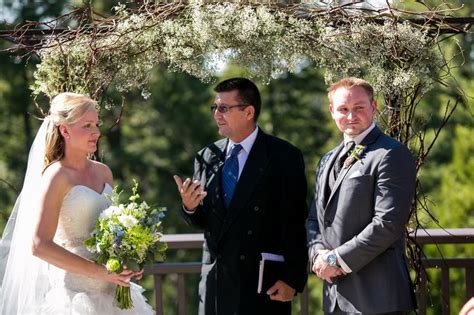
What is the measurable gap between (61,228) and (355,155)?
1.43m

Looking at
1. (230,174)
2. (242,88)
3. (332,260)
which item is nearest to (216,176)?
(230,174)

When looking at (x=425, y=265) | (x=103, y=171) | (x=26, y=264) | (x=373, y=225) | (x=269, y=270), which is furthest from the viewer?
(x=425, y=265)

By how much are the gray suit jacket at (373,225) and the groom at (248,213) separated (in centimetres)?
29

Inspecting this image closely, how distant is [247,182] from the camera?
4160mm

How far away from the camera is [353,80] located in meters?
3.87

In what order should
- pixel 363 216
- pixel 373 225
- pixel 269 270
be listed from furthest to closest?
pixel 269 270
pixel 363 216
pixel 373 225

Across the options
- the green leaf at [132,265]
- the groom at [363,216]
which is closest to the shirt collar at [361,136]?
the groom at [363,216]

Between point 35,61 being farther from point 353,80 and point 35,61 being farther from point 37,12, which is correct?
point 353,80

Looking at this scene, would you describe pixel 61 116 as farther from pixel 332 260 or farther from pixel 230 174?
pixel 332 260

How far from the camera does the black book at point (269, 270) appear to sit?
409 centimetres

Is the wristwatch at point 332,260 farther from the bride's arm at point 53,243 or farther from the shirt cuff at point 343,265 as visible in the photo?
the bride's arm at point 53,243

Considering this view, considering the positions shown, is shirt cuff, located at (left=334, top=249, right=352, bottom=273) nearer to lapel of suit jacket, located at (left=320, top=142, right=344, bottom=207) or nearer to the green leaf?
lapel of suit jacket, located at (left=320, top=142, right=344, bottom=207)

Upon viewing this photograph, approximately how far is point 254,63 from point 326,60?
15.1 inches

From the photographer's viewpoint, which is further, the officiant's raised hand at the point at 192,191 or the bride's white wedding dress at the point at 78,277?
the officiant's raised hand at the point at 192,191
